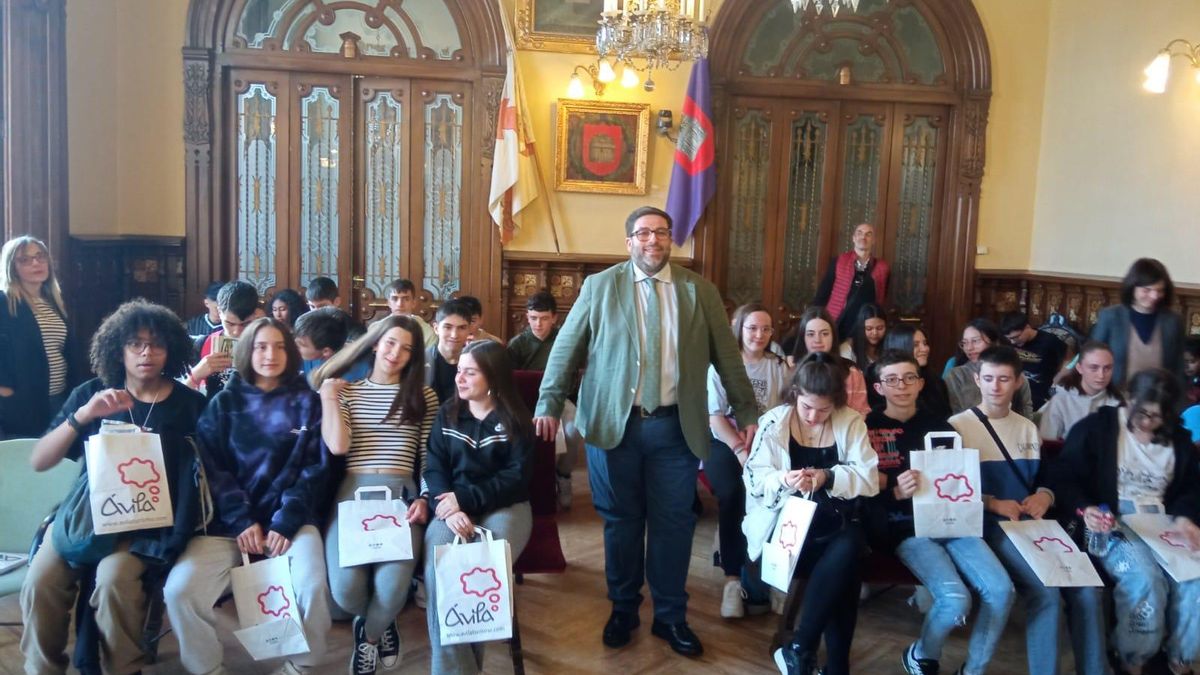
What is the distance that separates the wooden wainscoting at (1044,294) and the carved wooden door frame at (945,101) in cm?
18

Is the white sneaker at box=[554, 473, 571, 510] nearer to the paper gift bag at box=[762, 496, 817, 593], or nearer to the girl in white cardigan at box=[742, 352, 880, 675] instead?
the girl in white cardigan at box=[742, 352, 880, 675]

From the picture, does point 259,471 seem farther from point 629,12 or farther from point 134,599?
point 629,12

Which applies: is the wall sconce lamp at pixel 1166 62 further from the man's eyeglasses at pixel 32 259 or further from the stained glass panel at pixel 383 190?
the man's eyeglasses at pixel 32 259

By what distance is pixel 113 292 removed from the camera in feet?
20.5

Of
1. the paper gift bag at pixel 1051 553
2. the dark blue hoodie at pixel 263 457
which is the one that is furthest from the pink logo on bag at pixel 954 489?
the dark blue hoodie at pixel 263 457

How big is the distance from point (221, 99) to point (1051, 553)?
6.15 meters

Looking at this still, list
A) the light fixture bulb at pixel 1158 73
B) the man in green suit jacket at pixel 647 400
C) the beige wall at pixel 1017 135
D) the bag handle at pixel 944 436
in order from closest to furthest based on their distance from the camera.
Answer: the bag handle at pixel 944 436 → the man in green suit jacket at pixel 647 400 → the light fixture bulb at pixel 1158 73 → the beige wall at pixel 1017 135

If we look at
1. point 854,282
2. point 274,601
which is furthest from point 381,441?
point 854,282

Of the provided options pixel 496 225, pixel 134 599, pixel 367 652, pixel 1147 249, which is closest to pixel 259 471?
pixel 134 599

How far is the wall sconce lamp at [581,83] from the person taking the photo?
6660 mm

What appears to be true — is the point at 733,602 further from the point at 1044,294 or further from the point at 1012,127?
the point at 1012,127

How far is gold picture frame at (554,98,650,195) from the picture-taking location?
670 centimetres

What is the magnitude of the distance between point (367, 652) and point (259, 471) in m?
0.72

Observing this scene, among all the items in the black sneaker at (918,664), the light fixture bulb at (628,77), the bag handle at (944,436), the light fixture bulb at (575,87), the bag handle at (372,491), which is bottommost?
the black sneaker at (918,664)
